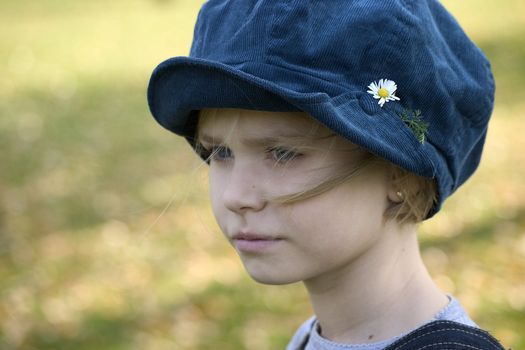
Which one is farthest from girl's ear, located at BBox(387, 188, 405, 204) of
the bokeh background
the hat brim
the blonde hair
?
the bokeh background

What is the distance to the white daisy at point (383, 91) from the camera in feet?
6.05

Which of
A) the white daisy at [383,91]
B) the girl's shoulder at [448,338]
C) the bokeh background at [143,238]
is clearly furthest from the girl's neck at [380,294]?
the bokeh background at [143,238]

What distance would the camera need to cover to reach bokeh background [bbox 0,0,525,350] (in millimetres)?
4590

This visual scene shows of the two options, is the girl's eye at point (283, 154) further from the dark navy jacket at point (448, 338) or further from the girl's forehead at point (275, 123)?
the dark navy jacket at point (448, 338)

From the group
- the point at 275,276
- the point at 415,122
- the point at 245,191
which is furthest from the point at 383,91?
the point at 275,276

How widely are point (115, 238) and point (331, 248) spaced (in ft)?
13.9

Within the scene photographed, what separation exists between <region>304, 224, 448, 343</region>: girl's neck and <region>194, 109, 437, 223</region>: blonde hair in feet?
0.22

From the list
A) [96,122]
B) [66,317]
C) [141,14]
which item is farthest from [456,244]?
[141,14]

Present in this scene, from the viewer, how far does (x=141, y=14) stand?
16.1 meters

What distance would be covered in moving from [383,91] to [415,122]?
0.11 metres

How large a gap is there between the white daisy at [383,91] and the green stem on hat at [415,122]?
49 mm

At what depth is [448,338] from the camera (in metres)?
1.81

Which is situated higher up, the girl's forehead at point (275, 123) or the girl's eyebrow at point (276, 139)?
the girl's forehead at point (275, 123)

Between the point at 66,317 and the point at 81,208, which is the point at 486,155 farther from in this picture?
the point at 66,317
